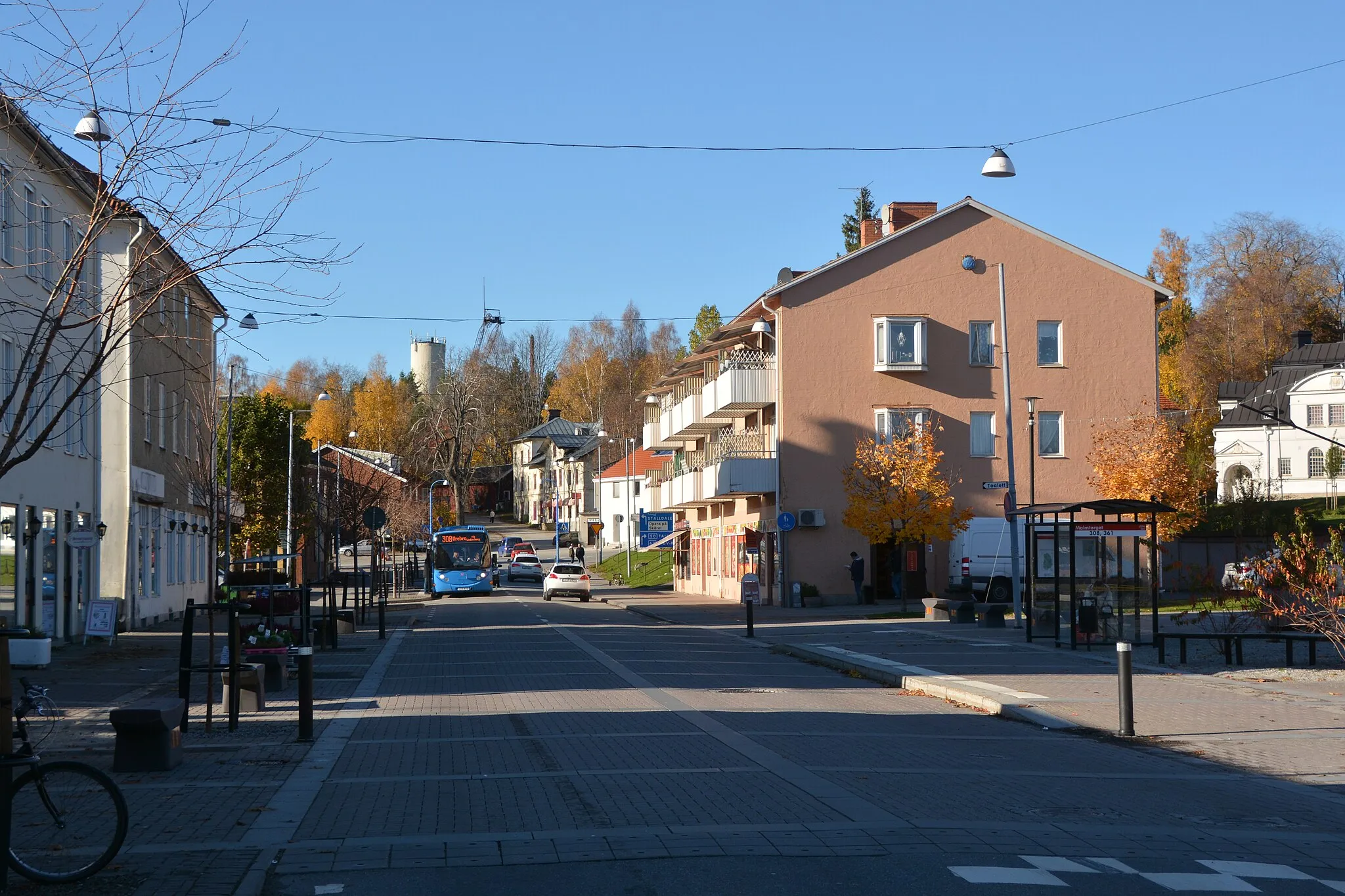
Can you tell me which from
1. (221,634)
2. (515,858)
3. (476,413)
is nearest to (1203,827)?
(515,858)

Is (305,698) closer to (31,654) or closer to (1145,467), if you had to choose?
(31,654)

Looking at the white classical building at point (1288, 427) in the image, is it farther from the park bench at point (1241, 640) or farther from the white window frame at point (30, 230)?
the white window frame at point (30, 230)

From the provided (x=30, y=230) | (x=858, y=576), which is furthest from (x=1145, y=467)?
(x=30, y=230)

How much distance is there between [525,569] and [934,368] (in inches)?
1451

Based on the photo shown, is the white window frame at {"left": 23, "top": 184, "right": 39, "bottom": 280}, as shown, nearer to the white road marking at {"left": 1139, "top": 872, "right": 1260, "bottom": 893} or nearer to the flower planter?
the flower planter

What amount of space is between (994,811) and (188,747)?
305 inches

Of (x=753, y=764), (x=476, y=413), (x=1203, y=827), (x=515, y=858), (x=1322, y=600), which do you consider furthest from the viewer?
(x=476, y=413)

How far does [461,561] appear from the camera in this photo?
63.0m

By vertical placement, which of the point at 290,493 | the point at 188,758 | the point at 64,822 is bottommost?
the point at 188,758

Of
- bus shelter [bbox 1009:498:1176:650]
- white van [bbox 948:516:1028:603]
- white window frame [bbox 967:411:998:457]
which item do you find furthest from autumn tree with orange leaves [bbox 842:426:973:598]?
bus shelter [bbox 1009:498:1176:650]

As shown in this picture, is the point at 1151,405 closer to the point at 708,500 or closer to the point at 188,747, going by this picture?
the point at 708,500

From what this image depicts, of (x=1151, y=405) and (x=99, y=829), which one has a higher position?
(x=1151, y=405)

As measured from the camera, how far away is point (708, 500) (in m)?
55.9

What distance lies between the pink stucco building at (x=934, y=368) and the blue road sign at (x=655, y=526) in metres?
14.5
